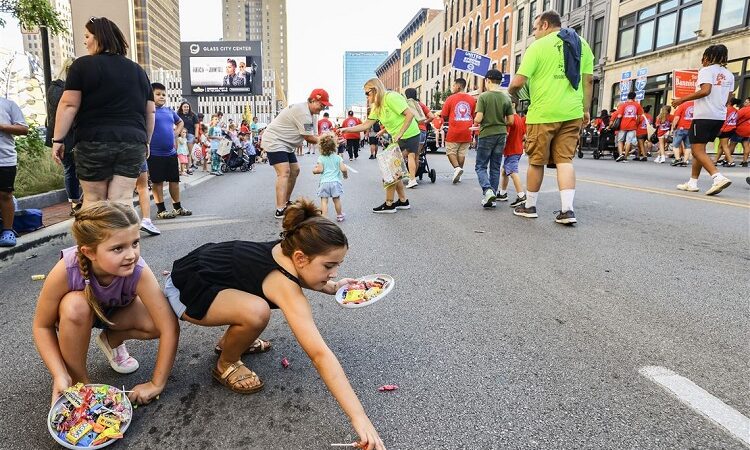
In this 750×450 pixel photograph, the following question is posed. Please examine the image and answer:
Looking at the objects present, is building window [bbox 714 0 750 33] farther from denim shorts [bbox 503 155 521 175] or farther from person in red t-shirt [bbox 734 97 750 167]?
denim shorts [bbox 503 155 521 175]

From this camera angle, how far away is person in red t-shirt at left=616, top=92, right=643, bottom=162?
16.4 meters

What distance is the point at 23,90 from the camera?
10594mm

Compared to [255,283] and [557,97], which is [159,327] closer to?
[255,283]

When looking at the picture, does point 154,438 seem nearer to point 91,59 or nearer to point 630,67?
point 91,59

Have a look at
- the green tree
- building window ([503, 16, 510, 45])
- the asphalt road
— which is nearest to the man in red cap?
the asphalt road

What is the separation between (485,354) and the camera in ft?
7.92

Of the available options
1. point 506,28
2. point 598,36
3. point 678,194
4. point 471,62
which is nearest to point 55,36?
point 678,194

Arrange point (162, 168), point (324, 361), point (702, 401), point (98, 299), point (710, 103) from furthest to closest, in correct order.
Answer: point (710, 103), point (162, 168), point (98, 299), point (702, 401), point (324, 361)

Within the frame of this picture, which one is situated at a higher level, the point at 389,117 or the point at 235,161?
the point at 389,117

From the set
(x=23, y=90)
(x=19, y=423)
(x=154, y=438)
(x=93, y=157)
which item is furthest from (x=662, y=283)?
(x=23, y=90)

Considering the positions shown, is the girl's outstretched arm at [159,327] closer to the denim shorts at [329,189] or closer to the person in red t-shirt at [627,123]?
the denim shorts at [329,189]

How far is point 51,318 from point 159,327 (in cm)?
41

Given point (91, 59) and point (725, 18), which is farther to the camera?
point (725, 18)

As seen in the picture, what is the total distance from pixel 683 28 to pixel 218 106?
422ft
